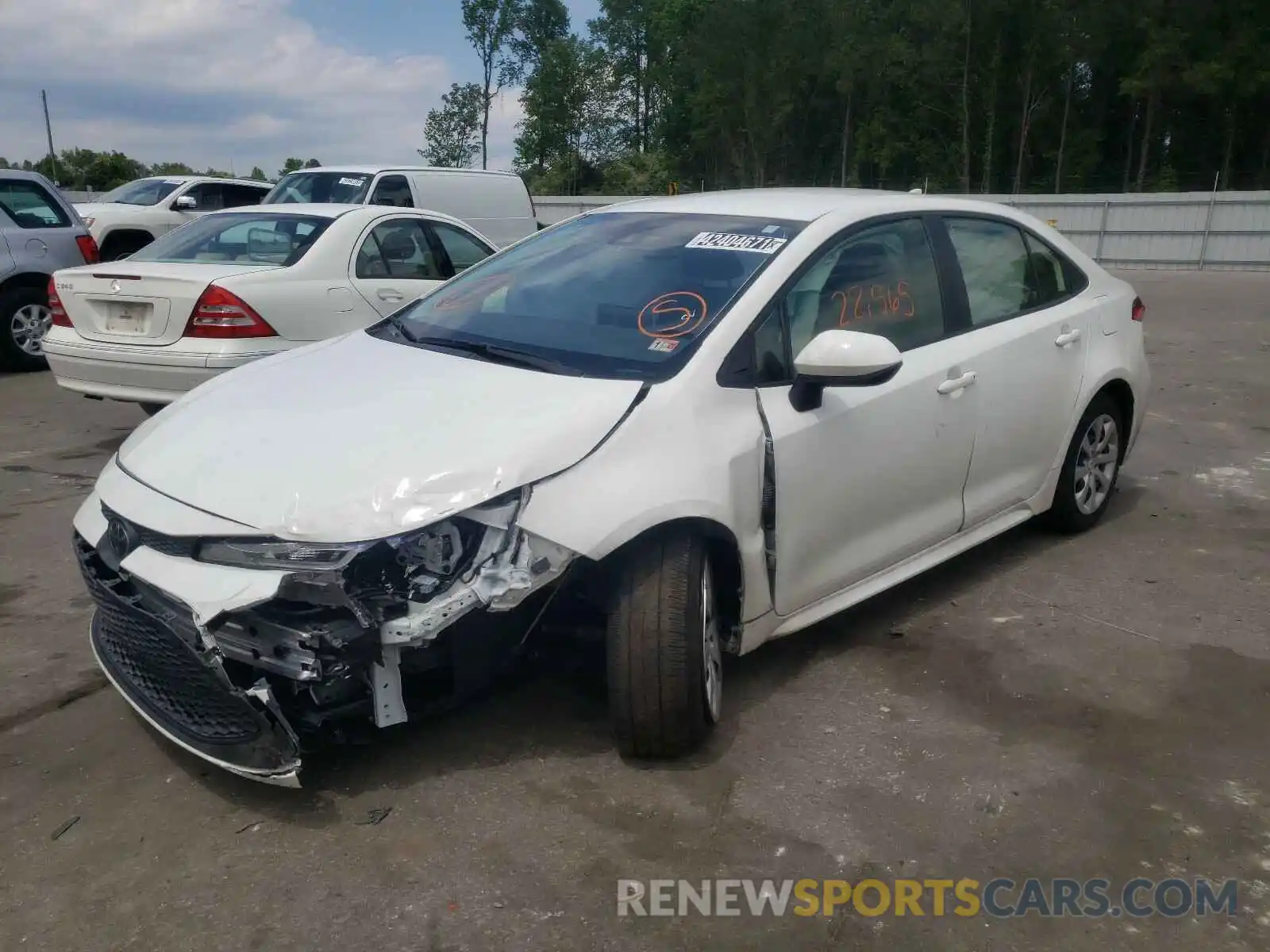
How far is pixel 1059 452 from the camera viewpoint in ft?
15.3

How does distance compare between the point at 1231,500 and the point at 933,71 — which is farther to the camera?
the point at 933,71

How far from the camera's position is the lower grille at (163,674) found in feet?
8.86

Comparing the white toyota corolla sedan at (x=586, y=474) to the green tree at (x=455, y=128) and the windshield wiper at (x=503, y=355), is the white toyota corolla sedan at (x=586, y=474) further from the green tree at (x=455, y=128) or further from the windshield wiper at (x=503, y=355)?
the green tree at (x=455, y=128)

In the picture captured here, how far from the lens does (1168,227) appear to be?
2416 centimetres

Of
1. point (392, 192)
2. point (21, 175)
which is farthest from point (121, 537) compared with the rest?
point (392, 192)

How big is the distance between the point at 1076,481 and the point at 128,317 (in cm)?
527

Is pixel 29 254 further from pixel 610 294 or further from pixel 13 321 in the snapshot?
pixel 610 294

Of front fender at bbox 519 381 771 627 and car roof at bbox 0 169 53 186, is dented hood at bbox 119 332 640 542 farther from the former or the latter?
car roof at bbox 0 169 53 186

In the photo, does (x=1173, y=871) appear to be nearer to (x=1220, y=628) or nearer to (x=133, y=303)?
(x=1220, y=628)

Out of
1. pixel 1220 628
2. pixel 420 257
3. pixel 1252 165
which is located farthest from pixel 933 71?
pixel 1220 628

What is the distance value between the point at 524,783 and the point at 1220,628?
110 inches

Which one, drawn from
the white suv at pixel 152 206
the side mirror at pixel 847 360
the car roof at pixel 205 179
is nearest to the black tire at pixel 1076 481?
the side mirror at pixel 847 360
